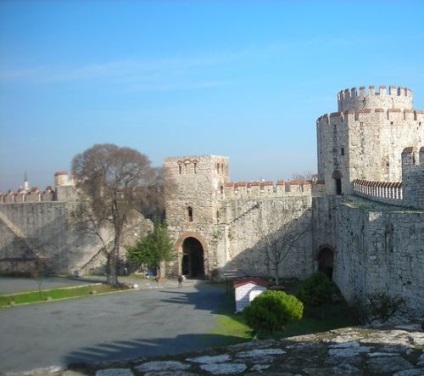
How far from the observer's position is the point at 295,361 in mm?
4906

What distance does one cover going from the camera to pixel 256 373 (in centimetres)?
464

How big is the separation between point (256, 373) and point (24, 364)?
10.4 m

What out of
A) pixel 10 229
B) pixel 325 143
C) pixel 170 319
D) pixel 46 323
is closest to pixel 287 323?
pixel 170 319

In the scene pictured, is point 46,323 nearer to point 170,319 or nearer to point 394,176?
point 170,319

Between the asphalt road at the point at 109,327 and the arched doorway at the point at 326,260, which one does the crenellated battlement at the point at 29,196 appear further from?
the arched doorway at the point at 326,260

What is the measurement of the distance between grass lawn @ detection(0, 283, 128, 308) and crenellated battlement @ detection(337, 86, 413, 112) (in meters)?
14.2

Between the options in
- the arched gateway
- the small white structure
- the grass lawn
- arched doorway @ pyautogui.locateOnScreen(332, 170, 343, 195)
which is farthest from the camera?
the arched gateway

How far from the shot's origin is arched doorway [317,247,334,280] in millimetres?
26703

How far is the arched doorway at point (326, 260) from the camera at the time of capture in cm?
2670

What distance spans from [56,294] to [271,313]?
12719 mm

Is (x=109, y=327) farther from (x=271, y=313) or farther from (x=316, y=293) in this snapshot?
(x=316, y=293)

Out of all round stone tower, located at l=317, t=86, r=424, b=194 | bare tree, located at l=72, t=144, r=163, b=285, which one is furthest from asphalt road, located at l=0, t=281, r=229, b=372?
round stone tower, located at l=317, t=86, r=424, b=194

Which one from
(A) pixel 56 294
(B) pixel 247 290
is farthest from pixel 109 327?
(A) pixel 56 294

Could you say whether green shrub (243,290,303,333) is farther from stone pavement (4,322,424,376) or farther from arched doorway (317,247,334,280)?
arched doorway (317,247,334,280)
